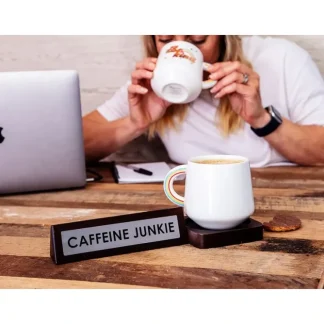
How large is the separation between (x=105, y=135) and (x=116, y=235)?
0.99m

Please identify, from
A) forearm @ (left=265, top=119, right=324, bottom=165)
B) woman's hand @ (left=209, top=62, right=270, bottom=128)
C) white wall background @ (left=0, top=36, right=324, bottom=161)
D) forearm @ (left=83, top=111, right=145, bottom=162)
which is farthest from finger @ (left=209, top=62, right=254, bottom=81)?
white wall background @ (left=0, top=36, right=324, bottom=161)

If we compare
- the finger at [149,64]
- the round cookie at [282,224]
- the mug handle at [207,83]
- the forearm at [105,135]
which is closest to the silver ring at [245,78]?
the mug handle at [207,83]

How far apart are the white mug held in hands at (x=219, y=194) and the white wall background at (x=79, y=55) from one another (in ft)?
4.05

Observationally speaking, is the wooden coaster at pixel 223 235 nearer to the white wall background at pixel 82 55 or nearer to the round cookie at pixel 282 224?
the round cookie at pixel 282 224

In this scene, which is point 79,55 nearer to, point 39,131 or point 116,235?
point 39,131

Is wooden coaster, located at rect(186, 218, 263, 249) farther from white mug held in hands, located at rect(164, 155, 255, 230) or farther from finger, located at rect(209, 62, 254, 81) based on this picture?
finger, located at rect(209, 62, 254, 81)

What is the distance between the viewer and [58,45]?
84.3 inches

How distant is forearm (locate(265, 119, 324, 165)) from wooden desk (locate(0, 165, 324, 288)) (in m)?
0.48

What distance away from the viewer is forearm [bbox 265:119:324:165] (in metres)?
1.75

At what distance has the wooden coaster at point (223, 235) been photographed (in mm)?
958

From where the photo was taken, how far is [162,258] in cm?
92
